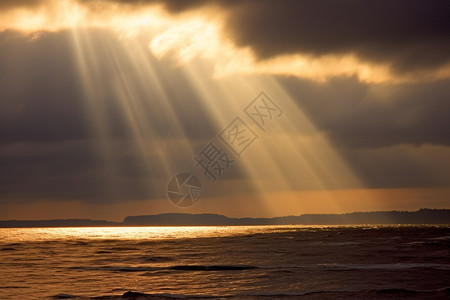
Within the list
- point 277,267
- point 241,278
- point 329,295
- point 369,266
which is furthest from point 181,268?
point 329,295

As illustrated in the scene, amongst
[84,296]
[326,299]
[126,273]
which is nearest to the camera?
[326,299]

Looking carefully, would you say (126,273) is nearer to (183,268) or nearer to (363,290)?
(183,268)

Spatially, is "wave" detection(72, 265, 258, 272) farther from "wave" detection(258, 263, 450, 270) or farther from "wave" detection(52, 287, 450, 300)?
"wave" detection(52, 287, 450, 300)

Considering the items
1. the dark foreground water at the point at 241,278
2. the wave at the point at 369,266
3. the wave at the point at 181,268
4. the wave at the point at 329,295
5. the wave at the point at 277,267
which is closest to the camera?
the wave at the point at 329,295

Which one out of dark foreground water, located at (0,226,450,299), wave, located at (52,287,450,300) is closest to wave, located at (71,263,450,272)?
dark foreground water, located at (0,226,450,299)

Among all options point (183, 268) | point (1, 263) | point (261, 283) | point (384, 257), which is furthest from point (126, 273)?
point (384, 257)

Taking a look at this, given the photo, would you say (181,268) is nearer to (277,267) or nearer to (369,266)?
(277,267)

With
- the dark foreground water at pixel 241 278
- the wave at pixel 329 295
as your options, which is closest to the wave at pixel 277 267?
the dark foreground water at pixel 241 278

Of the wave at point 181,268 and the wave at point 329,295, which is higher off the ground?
the wave at point 181,268

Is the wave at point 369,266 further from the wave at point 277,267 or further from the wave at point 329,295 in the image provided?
the wave at point 329,295

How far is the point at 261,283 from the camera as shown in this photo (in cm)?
3094

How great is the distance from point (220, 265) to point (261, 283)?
40.8ft

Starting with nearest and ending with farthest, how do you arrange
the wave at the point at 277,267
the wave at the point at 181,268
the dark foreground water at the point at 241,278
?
1. the dark foreground water at the point at 241,278
2. the wave at the point at 277,267
3. the wave at the point at 181,268

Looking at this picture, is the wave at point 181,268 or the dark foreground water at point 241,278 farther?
the wave at point 181,268
